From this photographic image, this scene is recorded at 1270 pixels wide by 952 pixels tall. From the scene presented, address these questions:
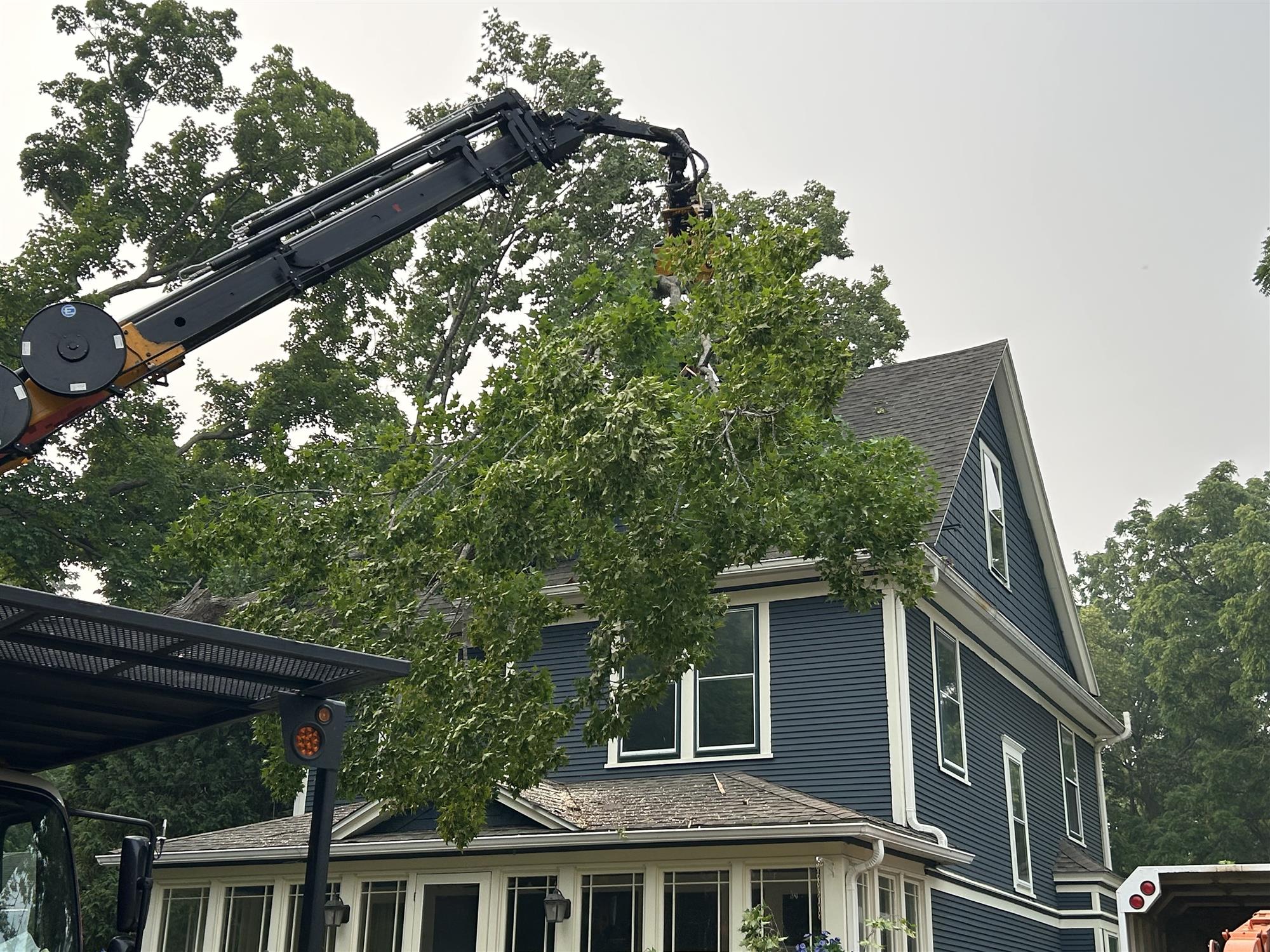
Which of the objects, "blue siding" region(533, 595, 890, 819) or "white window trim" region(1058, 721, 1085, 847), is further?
"white window trim" region(1058, 721, 1085, 847)

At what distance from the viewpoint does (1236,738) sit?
37.5m

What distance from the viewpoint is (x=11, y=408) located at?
866 centimetres

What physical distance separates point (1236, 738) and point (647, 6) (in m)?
31.6

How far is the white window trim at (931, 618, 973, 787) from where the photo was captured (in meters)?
15.9

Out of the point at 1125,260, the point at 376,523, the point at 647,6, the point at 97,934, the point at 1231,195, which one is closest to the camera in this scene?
the point at 376,523

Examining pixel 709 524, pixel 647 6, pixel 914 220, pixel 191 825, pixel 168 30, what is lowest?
pixel 191 825

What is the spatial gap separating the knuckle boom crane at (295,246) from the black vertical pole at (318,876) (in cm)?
503

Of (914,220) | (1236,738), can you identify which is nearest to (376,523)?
(914,220)

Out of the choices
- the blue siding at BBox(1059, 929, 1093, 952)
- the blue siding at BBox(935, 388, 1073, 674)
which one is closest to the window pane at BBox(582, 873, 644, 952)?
the blue siding at BBox(935, 388, 1073, 674)

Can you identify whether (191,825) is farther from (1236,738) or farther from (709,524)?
(1236,738)

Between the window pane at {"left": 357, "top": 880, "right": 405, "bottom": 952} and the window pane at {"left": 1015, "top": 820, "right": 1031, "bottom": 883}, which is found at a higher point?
the window pane at {"left": 1015, "top": 820, "right": 1031, "bottom": 883}

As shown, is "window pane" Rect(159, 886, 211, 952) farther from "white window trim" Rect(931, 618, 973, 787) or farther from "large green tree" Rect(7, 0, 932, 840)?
"white window trim" Rect(931, 618, 973, 787)

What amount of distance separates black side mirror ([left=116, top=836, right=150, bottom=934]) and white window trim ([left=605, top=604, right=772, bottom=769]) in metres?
10.5

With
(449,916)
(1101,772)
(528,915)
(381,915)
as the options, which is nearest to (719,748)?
(528,915)
